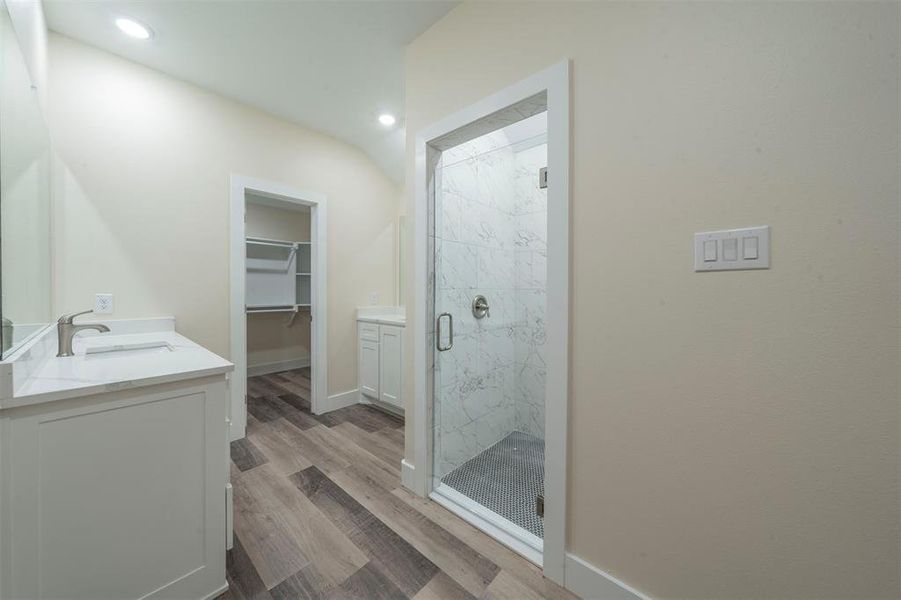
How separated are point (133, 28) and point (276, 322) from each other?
3534 mm

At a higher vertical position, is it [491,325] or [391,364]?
[491,325]

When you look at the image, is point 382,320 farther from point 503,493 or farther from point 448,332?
point 503,493

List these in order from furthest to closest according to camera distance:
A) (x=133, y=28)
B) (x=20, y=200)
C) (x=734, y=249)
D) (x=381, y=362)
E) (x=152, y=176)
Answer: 1. (x=381, y=362)
2. (x=152, y=176)
3. (x=133, y=28)
4. (x=20, y=200)
5. (x=734, y=249)

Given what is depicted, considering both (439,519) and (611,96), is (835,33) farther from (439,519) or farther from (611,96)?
(439,519)

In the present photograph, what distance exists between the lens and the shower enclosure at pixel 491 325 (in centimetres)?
188

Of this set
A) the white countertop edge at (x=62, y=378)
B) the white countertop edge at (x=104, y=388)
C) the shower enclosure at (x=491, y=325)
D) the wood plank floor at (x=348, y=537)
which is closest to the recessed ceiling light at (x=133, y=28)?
the white countertop edge at (x=62, y=378)

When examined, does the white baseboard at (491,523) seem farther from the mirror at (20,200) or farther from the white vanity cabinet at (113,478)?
the mirror at (20,200)

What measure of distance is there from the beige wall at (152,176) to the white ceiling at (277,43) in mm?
169

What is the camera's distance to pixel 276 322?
471cm

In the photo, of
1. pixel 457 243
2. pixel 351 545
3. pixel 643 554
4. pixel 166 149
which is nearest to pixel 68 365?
pixel 351 545

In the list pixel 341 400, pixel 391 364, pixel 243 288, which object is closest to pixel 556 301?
pixel 391 364

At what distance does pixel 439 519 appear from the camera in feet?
5.44

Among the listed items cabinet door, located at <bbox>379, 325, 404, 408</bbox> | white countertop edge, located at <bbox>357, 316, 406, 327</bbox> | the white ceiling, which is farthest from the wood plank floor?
the white ceiling

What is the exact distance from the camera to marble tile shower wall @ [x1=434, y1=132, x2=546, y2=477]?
6.64 ft
